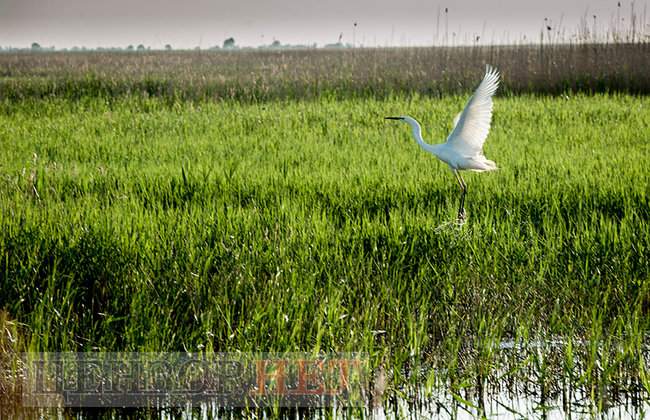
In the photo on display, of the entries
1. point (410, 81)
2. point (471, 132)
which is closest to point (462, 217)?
point (471, 132)

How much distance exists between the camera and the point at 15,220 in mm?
5344

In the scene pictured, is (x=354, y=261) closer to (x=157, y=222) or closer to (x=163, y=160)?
(x=157, y=222)

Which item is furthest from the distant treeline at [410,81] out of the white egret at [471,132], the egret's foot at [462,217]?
the egret's foot at [462,217]

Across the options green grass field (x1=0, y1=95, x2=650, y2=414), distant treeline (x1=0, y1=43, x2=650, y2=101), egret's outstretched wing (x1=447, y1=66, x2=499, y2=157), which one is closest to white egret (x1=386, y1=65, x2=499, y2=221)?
egret's outstretched wing (x1=447, y1=66, x2=499, y2=157)

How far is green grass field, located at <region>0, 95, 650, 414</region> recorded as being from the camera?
13.0ft

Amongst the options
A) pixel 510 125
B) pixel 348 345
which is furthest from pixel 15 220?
pixel 510 125

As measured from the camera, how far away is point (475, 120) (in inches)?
215

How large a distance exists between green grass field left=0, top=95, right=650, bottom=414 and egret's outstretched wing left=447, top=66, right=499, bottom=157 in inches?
18.1

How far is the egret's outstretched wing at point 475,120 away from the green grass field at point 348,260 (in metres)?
0.46

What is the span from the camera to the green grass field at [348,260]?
395 centimetres

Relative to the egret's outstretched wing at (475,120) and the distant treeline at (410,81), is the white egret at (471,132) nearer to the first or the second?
the egret's outstretched wing at (475,120)

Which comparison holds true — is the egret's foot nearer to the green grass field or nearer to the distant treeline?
the green grass field

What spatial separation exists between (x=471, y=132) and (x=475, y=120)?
0.12 metres

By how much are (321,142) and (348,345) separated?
5.54 m
